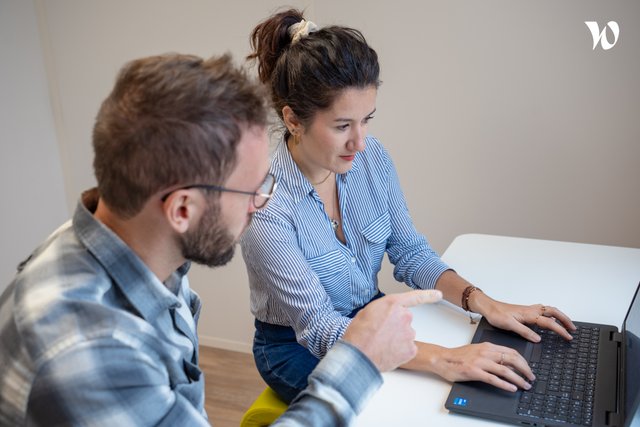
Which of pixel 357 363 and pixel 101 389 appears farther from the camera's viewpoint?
pixel 357 363

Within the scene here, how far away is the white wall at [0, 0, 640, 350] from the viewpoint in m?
2.11

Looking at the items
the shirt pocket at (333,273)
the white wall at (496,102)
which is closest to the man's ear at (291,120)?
the shirt pocket at (333,273)

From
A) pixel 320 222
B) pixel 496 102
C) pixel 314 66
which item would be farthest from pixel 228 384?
pixel 314 66

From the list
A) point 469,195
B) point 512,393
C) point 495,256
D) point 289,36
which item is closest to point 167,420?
point 512,393

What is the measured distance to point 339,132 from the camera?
153 centimetres

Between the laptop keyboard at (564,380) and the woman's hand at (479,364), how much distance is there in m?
0.03

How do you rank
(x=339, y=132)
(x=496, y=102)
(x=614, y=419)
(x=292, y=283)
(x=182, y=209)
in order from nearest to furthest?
(x=182, y=209), (x=614, y=419), (x=292, y=283), (x=339, y=132), (x=496, y=102)

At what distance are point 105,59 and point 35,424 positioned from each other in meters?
2.21

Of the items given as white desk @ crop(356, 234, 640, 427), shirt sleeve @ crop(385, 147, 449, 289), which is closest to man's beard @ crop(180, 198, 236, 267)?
white desk @ crop(356, 234, 640, 427)

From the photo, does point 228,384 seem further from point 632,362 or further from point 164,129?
point 164,129

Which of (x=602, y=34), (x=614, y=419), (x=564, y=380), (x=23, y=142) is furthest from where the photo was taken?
(x=23, y=142)

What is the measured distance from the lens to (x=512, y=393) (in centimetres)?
111

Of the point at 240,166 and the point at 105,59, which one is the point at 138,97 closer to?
the point at 240,166

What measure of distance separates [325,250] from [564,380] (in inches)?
23.7
